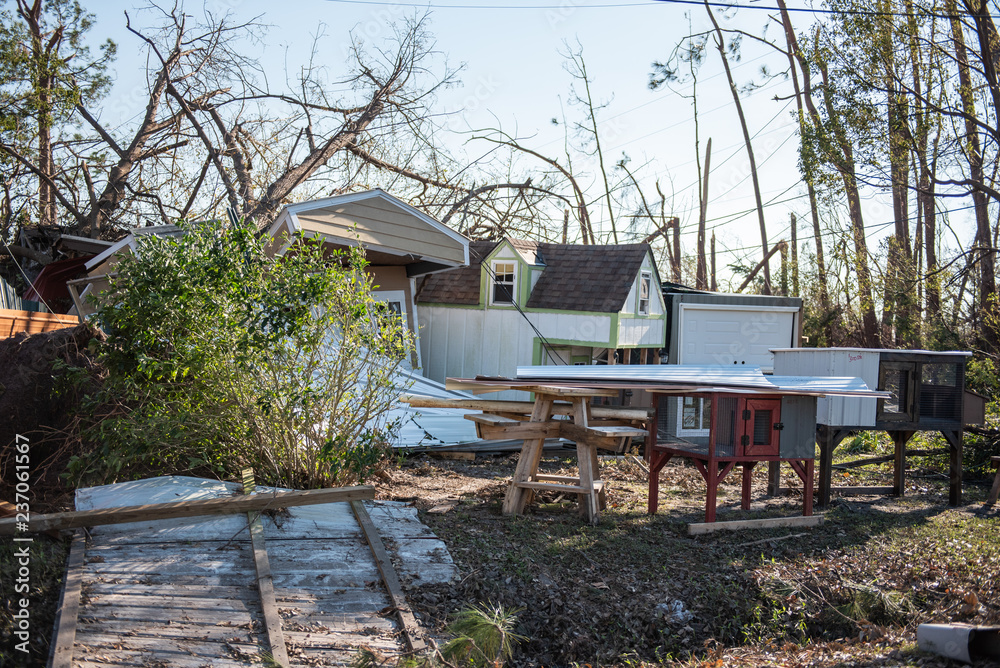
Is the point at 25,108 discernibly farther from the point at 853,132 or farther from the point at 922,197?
the point at 922,197

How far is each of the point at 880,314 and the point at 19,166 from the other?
2262 cm

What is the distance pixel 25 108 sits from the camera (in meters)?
13.6

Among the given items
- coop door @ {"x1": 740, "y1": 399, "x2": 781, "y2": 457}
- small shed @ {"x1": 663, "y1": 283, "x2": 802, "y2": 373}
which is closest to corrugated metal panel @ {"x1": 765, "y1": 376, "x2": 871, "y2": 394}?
coop door @ {"x1": 740, "y1": 399, "x2": 781, "y2": 457}

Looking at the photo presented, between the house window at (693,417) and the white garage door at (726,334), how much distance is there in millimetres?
1359

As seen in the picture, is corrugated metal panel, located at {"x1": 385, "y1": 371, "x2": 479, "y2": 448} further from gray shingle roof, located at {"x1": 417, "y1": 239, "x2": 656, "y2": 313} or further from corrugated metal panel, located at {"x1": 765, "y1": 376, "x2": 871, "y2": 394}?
corrugated metal panel, located at {"x1": 765, "y1": 376, "x2": 871, "y2": 394}

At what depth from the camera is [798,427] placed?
25.8ft

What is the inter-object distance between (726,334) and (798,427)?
7232mm

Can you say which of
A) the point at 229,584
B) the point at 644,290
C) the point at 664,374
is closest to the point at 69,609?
the point at 229,584

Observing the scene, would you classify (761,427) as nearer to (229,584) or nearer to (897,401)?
(897,401)

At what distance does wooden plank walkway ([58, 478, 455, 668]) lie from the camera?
13.8 feet

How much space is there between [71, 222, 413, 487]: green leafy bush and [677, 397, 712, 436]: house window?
7903 mm

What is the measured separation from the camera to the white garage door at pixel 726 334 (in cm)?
1486

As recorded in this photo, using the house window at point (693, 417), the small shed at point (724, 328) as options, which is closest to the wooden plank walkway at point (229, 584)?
the house window at point (693, 417)

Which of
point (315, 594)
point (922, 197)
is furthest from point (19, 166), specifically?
A: point (922, 197)
